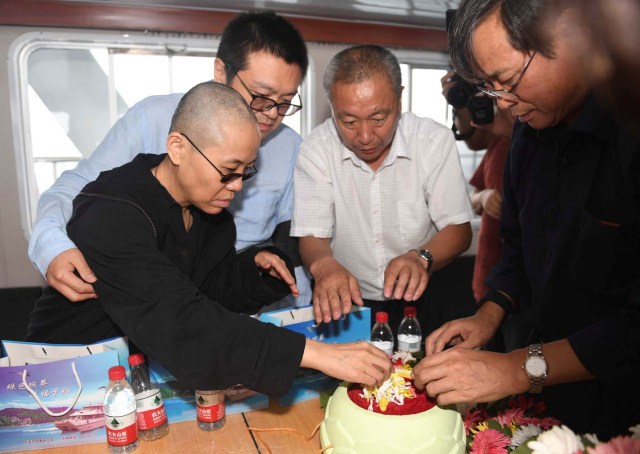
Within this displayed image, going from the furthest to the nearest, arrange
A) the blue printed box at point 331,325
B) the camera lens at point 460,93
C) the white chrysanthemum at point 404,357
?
the camera lens at point 460,93 → the blue printed box at point 331,325 → the white chrysanthemum at point 404,357

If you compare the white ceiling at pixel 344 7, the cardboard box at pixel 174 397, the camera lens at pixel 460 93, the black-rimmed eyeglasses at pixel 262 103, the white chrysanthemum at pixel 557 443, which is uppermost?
the white ceiling at pixel 344 7

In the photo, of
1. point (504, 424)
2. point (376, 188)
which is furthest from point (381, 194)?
Result: point (504, 424)

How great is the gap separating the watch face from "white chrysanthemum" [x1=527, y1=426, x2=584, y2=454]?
0.46 metres

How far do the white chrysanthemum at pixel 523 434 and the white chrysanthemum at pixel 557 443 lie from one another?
0.33m

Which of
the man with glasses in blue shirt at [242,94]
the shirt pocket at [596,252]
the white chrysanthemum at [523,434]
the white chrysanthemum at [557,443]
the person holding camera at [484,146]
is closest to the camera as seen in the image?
the white chrysanthemum at [557,443]

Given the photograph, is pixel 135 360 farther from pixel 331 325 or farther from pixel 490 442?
pixel 490 442

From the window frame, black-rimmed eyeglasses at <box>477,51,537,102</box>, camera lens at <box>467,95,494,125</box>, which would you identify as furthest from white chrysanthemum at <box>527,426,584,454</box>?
the window frame

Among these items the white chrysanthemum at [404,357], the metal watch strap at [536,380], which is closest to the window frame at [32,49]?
the white chrysanthemum at [404,357]

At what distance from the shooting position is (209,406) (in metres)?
1.27

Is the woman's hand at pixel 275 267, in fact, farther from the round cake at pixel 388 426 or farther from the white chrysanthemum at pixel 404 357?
the round cake at pixel 388 426

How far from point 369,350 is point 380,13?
113 inches

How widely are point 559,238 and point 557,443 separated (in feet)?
2.57

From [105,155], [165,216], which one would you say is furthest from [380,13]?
[165,216]

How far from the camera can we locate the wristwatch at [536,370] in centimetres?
118
